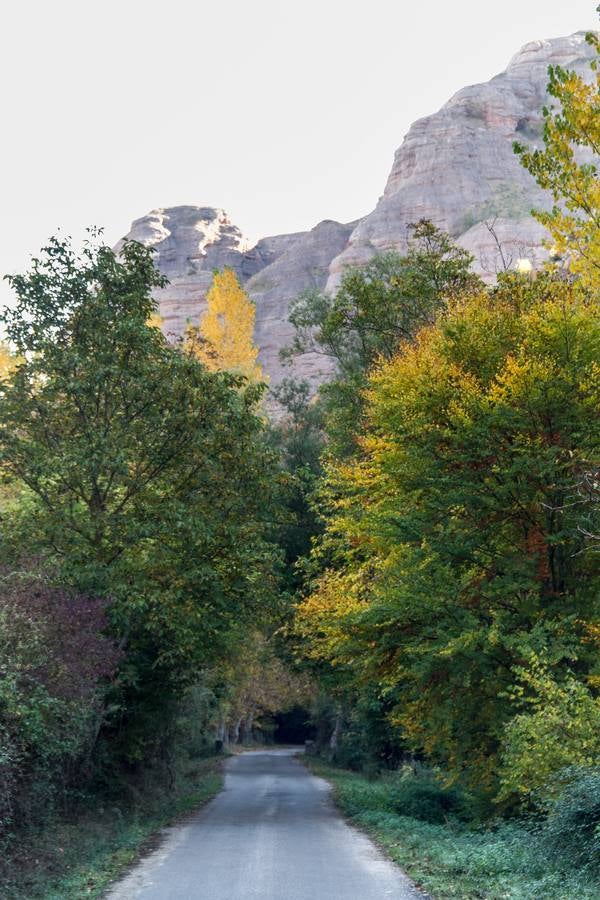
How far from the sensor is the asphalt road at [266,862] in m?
10.2

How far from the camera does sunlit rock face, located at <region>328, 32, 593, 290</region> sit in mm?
89812

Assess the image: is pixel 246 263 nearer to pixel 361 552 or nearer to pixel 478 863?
pixel 361 552

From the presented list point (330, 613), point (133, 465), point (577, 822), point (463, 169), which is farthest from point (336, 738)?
point (463, 169)

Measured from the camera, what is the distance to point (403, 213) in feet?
309

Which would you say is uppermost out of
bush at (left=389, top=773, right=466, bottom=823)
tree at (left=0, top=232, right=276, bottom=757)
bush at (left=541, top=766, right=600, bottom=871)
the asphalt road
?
tree at (left=0, top=232, right=276, bottom=757)

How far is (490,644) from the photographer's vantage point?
14.9m

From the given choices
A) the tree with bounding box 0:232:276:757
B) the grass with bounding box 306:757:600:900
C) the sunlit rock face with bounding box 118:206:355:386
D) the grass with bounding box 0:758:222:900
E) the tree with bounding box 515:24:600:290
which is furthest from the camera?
the sunlit rock face with bounding box 118:206:355:386

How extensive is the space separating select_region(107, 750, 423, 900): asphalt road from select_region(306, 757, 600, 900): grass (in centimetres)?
40

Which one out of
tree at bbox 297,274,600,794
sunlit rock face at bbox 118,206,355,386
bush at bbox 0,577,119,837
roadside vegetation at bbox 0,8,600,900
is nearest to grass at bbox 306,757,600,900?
roadside vegetation at bbox 0,8,600,900

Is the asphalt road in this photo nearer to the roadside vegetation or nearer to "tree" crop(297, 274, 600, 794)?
the roadside vegetation

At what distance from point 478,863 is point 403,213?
89.1 meters

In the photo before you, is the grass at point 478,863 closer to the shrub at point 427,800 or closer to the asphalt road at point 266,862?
the asphalt road at point 266,862

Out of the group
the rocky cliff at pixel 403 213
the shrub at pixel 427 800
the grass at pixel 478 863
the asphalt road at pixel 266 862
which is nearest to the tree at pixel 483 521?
the grass at pixel 478 863

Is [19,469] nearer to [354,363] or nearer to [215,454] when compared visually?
[215,454]
